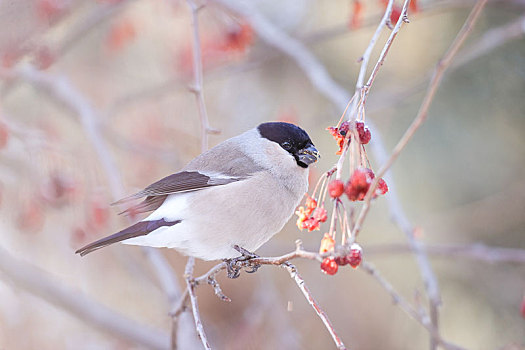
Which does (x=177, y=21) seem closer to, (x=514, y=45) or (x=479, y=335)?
(x=514, y=45)

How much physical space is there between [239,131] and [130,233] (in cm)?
232

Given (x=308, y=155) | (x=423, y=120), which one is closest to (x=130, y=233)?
(x=308, y=155)

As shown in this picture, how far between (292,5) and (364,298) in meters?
2.33

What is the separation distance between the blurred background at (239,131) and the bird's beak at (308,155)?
2.07 ft

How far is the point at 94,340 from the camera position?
4105 millimetres

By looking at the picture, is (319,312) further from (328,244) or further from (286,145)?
(286,145)

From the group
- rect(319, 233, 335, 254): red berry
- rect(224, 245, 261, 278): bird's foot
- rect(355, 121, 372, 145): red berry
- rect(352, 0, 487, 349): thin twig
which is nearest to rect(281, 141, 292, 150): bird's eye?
rect(224, 245, 261, 278): bird's foot

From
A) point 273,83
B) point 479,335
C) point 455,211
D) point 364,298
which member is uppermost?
point 273,83

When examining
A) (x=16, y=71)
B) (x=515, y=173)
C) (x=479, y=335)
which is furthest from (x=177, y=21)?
(x=479, y=335)

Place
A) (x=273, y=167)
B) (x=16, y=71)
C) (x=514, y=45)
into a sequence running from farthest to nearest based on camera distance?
1. (x=514, y=45)
2. (x=16, y=71)
3. (x=273, y=167)

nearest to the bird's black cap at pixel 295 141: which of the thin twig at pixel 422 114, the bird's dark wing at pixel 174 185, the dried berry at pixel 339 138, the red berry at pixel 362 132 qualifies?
the bird's dark wing at pixel 174 185

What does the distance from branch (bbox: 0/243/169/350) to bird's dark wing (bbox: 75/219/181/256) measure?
2.91ft

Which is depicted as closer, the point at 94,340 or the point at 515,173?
the point at 515,173

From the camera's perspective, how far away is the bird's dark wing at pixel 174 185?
2.28m
